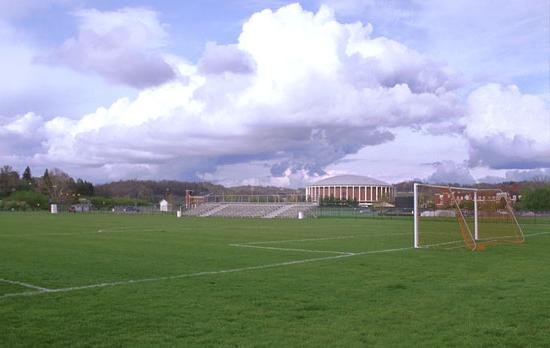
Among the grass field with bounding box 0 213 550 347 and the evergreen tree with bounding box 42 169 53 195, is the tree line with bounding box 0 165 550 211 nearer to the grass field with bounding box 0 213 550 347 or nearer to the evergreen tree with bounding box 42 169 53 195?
the evergreen tree with bounding box 42 169 53 195

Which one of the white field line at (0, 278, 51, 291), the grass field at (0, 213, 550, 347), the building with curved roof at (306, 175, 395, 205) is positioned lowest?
the grass field at (0, 213, 550, 347)

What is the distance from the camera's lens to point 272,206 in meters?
87.0

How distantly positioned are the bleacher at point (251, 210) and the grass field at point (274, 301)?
59.6m

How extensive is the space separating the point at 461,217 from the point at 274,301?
51.6 feet

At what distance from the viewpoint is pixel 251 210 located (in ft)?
283

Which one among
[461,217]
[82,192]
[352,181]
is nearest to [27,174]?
[82,192]

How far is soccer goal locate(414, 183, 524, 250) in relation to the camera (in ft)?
79.5

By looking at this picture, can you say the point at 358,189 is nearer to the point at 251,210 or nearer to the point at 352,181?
the point at 352,181

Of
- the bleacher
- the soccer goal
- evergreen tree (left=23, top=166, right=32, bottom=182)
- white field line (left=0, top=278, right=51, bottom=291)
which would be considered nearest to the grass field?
white field line (left=0, top=278, right=51, bottom=291)

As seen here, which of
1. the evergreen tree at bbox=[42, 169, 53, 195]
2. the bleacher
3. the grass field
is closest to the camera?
the grass field

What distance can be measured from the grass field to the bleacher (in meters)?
59.6

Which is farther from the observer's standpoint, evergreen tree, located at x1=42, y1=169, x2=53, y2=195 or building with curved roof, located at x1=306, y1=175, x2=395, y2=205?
building with curved roof, located at x1=306, y1=175, x2=395, y2=205

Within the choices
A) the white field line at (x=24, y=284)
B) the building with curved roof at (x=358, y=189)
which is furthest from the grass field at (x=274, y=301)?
the building with curved roof at (x=358, y=189)

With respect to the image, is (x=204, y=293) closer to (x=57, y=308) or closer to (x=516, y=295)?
(x=57, y=308)
